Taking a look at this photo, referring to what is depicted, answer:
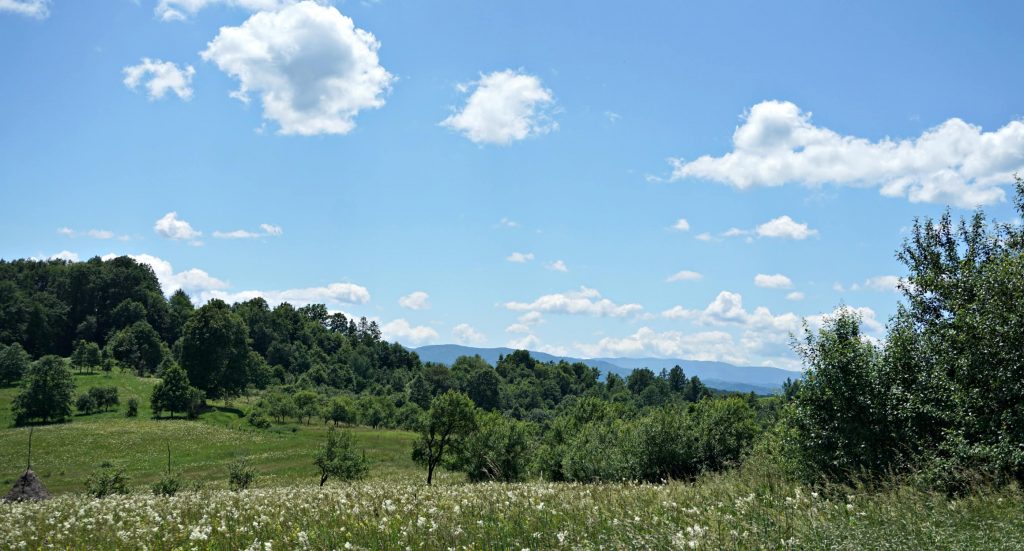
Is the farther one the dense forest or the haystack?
the haystack

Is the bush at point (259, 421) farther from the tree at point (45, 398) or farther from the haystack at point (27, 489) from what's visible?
the haystack at point (27, 489)

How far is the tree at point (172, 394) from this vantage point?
94500mm

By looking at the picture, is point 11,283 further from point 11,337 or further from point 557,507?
point 557,507

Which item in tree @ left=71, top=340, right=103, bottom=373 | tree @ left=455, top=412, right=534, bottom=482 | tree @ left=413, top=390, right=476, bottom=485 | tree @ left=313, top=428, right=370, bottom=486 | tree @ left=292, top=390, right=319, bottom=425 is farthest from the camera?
tree @ left=292, top=390, right=319, bottom=425

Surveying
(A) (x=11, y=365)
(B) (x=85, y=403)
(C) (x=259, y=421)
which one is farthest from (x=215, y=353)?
(A) (x=11, y=365)

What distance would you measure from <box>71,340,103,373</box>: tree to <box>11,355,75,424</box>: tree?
94.1 ft

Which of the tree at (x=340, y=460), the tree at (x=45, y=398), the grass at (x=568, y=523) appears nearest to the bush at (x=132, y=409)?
the tree at (x=45, y=398)

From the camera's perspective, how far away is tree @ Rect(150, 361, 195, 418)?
310 feet

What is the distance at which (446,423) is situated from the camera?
184 feet

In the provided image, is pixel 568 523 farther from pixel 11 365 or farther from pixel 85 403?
pixel 11 365

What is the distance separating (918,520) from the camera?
745 centimetres

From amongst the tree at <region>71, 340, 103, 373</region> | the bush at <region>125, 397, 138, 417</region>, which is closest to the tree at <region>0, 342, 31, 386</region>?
the tree at <region>71, 340, 103, 373</region>

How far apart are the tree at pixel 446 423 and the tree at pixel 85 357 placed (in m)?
94.5

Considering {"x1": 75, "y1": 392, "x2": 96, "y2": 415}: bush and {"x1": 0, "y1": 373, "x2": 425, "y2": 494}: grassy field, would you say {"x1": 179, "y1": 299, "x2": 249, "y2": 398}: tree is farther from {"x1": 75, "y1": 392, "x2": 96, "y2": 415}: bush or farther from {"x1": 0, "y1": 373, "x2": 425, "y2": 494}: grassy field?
{"x1": 75, "y1": 392, "x2": 96, "y2": 415}: bush
